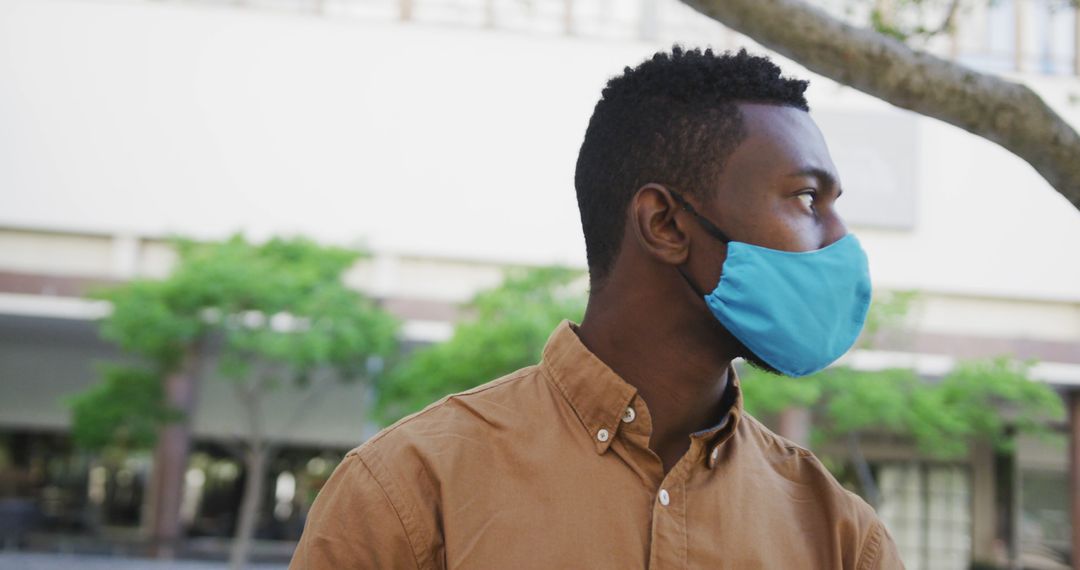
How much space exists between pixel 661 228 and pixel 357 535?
57 centimetres

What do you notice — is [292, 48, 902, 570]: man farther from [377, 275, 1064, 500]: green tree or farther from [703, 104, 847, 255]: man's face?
[377, 275, 1064, 500]: green tree

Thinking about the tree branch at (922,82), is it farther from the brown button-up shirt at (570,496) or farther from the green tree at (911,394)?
the green tree at (911,394)

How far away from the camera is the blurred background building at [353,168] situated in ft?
78.0

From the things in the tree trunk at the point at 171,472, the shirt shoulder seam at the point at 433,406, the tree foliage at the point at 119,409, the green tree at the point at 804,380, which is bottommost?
the tree trunk at the point at 171,472

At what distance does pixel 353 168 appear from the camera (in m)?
24.3

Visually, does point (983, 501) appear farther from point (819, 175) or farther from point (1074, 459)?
point (819, 175)

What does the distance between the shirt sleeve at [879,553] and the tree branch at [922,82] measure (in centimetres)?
Answer: 170

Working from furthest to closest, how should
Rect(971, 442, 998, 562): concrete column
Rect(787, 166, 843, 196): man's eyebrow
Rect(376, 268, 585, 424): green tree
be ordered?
Rect(971, 442, 998, 562): concrete column < Rect(376, 268, 585, 424): green tree < Rect(787, 166, 843, 196): man's eyebrow

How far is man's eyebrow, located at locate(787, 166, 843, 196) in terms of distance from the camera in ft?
5.20

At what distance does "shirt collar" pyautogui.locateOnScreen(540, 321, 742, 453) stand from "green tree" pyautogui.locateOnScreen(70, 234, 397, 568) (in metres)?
14.9

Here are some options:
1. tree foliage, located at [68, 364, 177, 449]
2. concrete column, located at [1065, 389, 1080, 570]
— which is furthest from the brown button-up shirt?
concrete column, located at [1065, 389, 1080, 570]

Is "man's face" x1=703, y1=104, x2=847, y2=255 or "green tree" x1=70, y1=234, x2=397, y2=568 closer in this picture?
"man's face" x1=703, y1=104, x2=847, y2=255

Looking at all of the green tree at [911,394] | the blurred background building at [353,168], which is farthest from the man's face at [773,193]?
the blurred background building at [353,168]

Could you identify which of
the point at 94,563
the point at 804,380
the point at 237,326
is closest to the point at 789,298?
the point at 237,326
